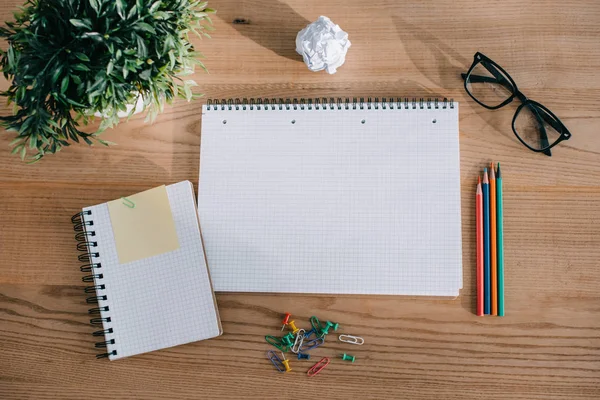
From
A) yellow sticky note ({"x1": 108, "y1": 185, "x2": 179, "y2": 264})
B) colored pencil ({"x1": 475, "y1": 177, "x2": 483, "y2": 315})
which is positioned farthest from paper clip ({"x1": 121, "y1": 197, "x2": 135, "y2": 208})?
colored pencil ({"x1": 475, "y1": 177, "x2": 483, "y2": 315})

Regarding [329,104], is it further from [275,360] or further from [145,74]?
[275,360]

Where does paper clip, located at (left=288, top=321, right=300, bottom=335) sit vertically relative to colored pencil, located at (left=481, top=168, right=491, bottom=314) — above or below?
below

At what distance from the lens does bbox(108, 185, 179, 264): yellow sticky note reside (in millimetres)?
1103

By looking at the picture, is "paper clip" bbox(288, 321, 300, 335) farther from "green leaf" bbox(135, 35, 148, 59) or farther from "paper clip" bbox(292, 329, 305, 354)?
"green leaf" bbox(135, 35, 148, 59)

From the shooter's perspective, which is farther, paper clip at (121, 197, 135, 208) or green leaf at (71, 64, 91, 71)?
paper clip at (121, 197, 135, 208)

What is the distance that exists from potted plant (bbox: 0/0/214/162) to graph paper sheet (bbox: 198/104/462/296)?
24cm

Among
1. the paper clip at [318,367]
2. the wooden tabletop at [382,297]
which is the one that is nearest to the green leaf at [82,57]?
the wooden tabletop at [382,297]

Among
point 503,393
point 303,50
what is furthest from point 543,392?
point 303,50

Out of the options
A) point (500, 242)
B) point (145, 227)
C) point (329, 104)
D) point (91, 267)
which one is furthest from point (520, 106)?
point (91, 267)

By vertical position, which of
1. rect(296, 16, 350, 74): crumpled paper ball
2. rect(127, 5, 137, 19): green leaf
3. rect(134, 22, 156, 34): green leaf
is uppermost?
rect(127, 5, 137, 19): green leaf

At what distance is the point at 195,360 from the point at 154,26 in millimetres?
699

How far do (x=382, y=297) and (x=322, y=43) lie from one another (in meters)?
0.57

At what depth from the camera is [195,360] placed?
1.10 metres

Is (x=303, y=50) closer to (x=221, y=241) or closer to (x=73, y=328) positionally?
(x=221, y=241)
